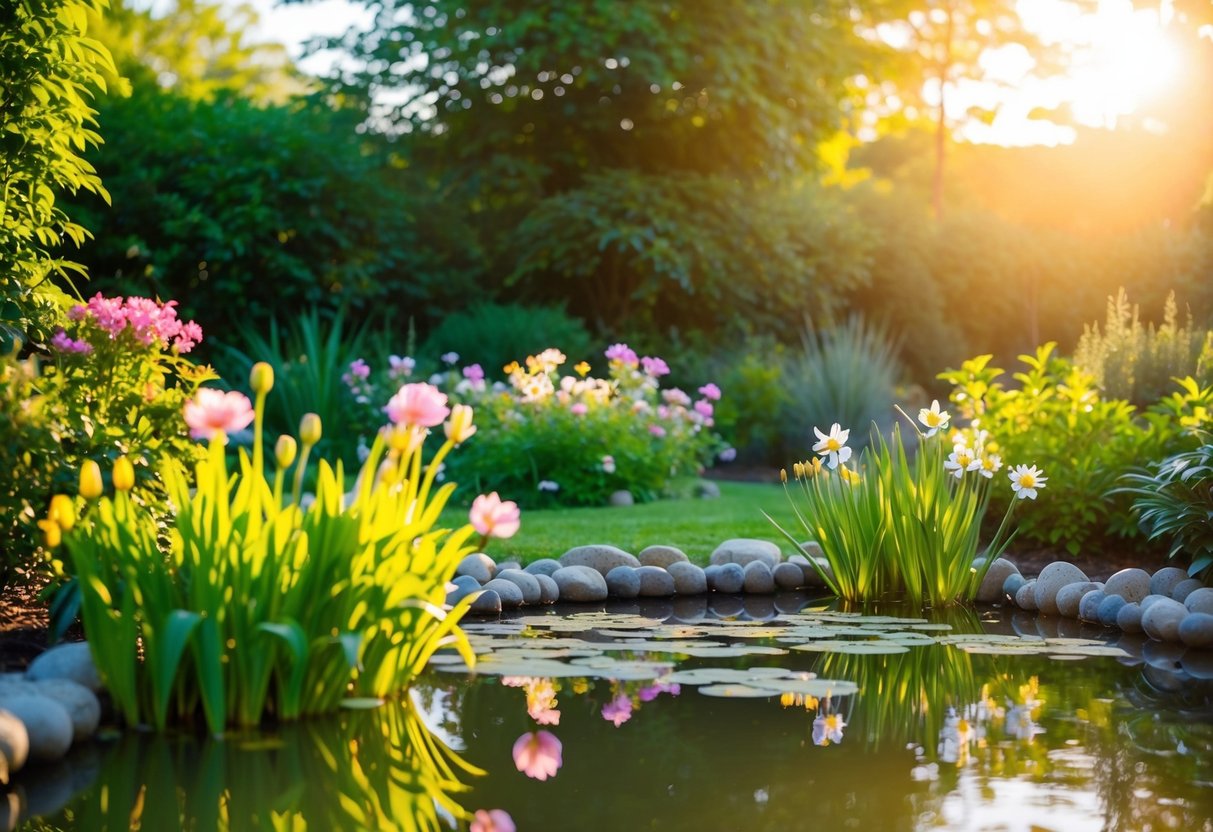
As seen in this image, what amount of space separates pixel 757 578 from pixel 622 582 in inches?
27.5

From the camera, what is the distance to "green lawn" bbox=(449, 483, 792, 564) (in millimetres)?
6410

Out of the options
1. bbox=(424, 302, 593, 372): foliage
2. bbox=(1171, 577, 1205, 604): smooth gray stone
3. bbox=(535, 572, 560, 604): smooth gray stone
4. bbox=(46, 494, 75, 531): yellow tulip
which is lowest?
bbox=(535, 572, 560, 604): smooth gray stone

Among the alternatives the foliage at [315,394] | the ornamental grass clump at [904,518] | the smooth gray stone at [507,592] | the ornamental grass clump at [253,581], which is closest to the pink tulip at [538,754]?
the ornamental grass clump at [253,581]

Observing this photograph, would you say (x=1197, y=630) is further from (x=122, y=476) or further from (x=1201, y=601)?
(x=122, y=476)

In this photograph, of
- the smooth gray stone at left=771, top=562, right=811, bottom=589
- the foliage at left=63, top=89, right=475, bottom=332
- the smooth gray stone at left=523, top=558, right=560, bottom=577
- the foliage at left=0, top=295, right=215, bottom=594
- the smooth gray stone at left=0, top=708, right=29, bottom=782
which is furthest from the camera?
the foliage at left=63, top=89, right=475, bottom=332

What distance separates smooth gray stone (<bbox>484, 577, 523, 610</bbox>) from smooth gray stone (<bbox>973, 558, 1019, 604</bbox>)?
2.02 meters

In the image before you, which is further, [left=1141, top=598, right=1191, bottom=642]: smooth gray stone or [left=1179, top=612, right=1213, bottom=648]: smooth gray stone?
[left=1141, top=598, right=1191, bottom=642]: smooth gray stone

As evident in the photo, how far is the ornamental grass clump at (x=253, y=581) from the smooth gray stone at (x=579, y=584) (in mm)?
2135

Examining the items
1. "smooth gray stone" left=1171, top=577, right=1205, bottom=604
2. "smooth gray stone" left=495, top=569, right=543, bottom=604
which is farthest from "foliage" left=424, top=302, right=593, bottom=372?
"smooth gray stone" left=1171, top=577, right=1205, bottom=604

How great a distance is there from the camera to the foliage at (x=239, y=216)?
11891mm

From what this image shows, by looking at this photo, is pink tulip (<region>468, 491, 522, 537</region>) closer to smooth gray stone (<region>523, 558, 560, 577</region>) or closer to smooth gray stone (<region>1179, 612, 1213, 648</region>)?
smooth gray stone (<region>523, 558, 560, 577</region>)

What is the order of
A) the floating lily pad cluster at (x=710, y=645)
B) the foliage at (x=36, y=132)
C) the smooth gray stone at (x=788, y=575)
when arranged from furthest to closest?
the smooth gray stone at (x=788, y=575) → the foliage at (x=36, y=132) → the floating lily pad cluster at (x=710, y=645)

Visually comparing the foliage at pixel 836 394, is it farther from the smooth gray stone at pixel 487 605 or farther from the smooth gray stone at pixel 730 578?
the smooth gray stone at pixel 487 605

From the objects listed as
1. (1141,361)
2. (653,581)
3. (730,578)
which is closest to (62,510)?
(653,581)
